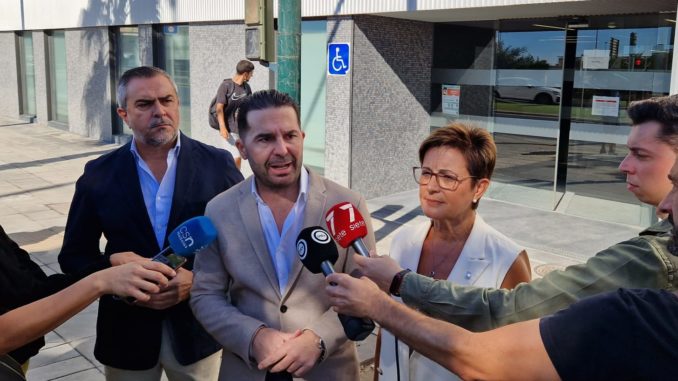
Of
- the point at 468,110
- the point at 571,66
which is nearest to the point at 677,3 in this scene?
the point at 571,66

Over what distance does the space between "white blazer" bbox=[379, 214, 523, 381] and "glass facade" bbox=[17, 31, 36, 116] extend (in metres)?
22.4

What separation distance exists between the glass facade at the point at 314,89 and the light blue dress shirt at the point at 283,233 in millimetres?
8058

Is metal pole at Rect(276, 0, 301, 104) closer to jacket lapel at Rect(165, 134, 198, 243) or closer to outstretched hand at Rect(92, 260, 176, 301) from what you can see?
jacket lapel at Rect(165, 134, 198, 243)

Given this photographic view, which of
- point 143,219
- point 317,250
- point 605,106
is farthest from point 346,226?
point 605,106

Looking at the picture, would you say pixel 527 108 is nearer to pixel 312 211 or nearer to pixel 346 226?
pixel 312 211

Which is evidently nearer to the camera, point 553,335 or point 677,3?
point 553,335

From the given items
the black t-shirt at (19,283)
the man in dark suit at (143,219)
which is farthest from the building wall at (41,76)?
the black t-shirt at (19,283)

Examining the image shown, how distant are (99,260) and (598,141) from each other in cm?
811

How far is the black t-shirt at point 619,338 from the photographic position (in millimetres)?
1338

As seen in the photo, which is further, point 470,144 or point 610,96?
point 610,96

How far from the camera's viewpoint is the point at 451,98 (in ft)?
35.6

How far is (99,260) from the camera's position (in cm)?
290

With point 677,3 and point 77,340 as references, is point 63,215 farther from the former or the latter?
point 677,3

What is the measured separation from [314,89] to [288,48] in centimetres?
619
